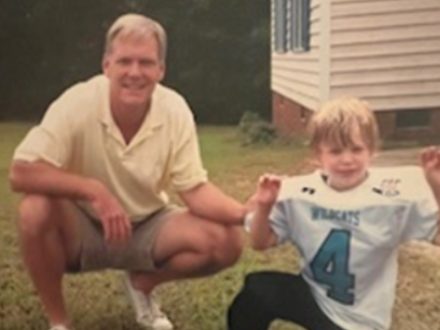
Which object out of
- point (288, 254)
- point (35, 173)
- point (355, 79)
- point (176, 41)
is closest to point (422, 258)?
point (288, 254)

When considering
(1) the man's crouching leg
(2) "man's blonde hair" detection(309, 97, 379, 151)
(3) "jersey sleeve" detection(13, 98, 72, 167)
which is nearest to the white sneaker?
(1) the man's crouching leg

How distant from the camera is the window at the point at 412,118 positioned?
1.93m

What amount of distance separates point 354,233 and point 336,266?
7 cm

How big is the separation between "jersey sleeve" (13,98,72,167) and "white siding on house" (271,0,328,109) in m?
0.49

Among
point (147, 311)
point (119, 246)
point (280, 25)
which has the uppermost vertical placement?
point (280, 25)

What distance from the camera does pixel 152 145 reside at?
1827 mm

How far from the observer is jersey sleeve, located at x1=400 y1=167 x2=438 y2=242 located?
1.53 metres

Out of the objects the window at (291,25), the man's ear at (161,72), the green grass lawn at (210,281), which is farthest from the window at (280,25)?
the man's ear at (161,72)

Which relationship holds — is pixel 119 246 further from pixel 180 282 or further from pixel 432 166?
pixel 432 166

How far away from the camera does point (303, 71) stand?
2.07m

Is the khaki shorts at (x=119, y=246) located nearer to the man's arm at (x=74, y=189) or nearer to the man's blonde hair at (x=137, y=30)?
the man's arm at (x=74, y=189)

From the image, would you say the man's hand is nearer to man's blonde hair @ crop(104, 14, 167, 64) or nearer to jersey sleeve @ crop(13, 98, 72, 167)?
jersey sleeve @ crop(13, 98, 72, 167)

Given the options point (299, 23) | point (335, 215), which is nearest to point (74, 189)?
point (335, 215)

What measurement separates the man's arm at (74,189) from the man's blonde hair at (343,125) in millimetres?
412
